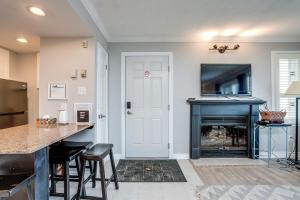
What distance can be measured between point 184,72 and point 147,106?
96 centimetres

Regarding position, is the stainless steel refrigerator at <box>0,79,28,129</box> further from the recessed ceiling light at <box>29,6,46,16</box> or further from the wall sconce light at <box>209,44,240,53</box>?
the wall sconce light at <box>209,44,240,53</box>

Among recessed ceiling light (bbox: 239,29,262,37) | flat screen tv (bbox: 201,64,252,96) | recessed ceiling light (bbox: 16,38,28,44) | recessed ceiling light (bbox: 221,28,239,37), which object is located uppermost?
recessed ceiling light (bbox: 221,28,239,37)

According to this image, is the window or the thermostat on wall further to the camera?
the window

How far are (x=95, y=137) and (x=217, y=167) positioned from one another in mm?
2046

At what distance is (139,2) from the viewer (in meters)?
2.78

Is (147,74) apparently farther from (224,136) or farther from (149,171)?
(224,136)

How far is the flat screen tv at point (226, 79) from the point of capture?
14.2ft

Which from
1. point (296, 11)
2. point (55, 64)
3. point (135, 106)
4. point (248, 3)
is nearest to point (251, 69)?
point (296, 11)

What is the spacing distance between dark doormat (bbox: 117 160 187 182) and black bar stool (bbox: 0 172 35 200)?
1.78m

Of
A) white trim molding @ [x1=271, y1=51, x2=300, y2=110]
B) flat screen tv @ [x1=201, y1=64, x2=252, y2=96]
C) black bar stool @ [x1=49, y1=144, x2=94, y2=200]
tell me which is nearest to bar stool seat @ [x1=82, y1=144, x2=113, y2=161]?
black bar stool @ [x1=49, y1=144, x2=94, y2=200]

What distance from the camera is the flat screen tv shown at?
4316 mm

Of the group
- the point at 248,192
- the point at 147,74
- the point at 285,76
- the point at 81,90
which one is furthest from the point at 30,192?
the point at 285,76

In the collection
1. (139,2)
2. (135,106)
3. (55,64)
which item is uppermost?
(139,2)

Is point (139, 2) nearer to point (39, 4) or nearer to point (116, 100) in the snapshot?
point (39, 4)
